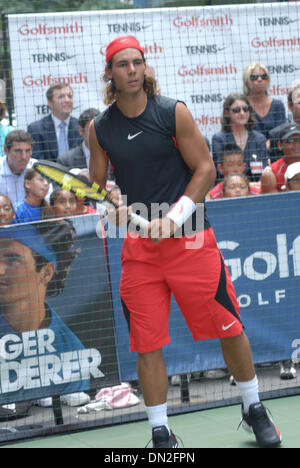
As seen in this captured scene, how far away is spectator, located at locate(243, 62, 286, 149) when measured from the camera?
7223 mm

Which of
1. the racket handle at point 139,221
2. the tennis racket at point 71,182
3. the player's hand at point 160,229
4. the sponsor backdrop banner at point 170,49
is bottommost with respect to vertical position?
the player's hand at point 160,229

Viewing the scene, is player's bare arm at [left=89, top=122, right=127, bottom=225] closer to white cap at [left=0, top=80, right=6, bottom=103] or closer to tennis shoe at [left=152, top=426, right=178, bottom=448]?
tennis shoe at [left=152, top=426, right=178, bottom=448]

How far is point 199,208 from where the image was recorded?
4074mm

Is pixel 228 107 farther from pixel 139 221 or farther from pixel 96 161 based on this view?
pixel 139 221

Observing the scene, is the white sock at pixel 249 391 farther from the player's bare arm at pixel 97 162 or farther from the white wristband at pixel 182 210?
the player's bare arm at pixel 97 162

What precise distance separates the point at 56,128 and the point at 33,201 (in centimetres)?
123

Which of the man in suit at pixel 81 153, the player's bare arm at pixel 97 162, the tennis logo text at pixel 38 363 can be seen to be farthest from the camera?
the man in suit at pixel 81 153

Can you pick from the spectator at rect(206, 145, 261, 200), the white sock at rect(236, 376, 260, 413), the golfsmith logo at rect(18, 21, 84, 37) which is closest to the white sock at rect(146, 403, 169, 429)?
the white sock at rect(236, 376, 260, 413)

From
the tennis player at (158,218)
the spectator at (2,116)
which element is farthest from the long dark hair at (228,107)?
the tennis player at (158,218)

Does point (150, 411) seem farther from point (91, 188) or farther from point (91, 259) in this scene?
point (91, 259)

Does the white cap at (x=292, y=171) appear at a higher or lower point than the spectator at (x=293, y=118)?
lower

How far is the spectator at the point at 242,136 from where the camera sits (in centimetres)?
683

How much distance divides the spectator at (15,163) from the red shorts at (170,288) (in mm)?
2456

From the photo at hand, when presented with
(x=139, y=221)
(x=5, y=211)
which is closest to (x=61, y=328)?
(x=5, y=211)
